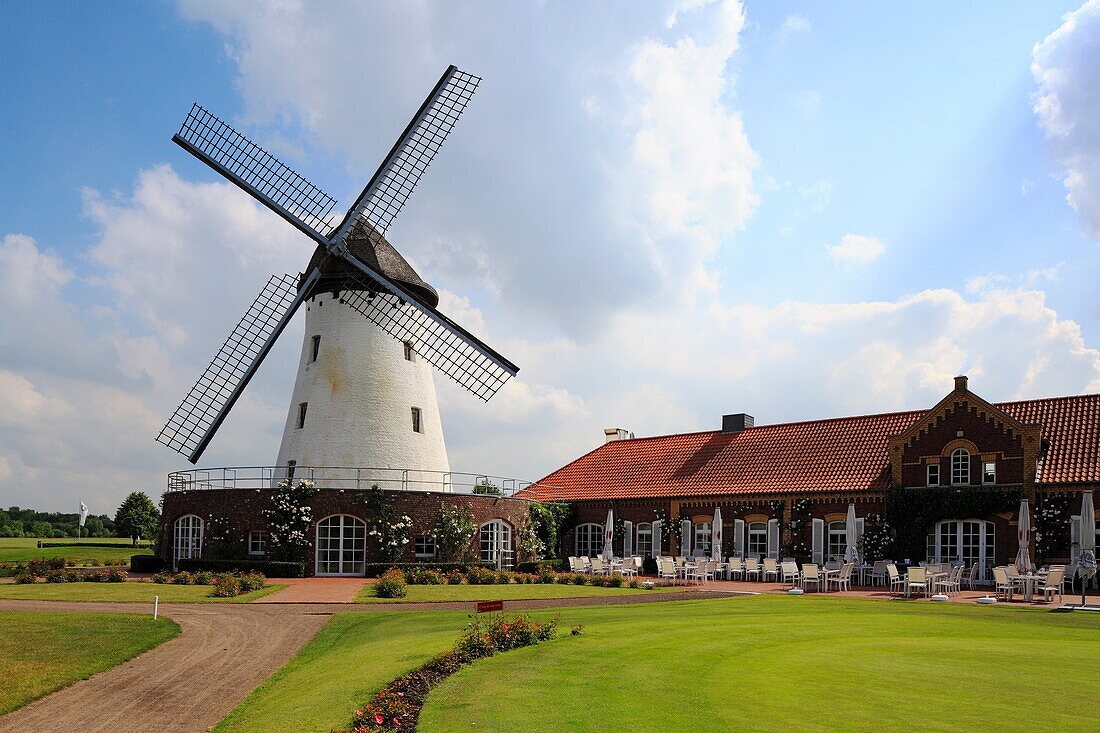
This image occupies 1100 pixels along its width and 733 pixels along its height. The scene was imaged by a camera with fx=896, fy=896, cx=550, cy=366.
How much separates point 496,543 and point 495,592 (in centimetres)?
761

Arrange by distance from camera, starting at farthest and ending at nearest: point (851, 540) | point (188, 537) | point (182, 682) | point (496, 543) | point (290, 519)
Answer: point (496, 543), point (188, 537), point (290, 519), point (851, 540), point (182, 682)

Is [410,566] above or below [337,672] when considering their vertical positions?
below

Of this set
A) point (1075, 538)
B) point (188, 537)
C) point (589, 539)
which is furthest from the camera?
point (589, 539)

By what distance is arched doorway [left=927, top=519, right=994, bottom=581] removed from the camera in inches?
1062

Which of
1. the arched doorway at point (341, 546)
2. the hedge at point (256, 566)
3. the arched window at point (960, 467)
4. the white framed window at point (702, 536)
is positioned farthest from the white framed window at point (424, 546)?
the arched window at point (960, 467)

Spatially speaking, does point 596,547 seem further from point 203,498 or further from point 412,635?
point 412,635

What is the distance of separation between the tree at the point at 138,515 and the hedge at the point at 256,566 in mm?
33871

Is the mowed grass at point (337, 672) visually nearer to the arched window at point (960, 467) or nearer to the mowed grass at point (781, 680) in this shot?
the mowed grass at point (781, 680)

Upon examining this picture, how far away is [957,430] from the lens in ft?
93.1

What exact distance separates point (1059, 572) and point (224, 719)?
1936 centimetres

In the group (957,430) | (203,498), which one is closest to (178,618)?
(203,498)

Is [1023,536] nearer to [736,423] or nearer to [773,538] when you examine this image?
[773,538]

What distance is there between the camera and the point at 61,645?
13828mm

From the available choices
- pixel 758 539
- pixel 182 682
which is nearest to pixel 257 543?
pixel 758 539
